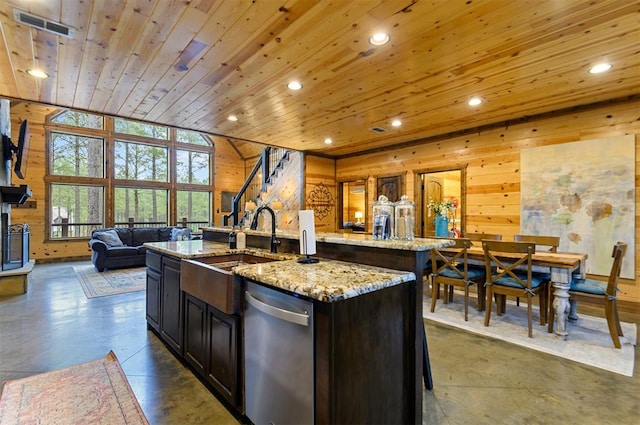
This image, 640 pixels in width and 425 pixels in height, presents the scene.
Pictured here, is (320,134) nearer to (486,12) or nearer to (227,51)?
(227,51)

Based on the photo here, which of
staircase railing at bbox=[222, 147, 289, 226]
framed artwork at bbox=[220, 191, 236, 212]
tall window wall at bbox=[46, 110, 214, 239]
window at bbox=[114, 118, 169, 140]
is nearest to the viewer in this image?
staircase railing at bbox=[222, 147, 289, 226]

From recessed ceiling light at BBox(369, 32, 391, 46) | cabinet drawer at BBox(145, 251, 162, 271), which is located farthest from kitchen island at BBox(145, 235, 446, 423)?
recessed ceiling light at BBox(369, 32, 391, 46)

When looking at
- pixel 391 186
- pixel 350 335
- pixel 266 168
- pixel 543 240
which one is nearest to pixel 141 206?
pixel 266 168

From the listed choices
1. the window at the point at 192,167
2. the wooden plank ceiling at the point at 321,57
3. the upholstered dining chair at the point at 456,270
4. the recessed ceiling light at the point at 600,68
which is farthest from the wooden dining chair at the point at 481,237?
the window at the point at 192,167

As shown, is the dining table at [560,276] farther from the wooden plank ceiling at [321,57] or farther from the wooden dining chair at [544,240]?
the wooden plank ceiling at [321,57]

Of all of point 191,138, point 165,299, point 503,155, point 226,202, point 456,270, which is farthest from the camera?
point 226,202

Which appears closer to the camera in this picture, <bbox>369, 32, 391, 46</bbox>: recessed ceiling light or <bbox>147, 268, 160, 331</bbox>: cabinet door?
<bbox>369, 32, 391, 46</bbox>: recessed ceiling light

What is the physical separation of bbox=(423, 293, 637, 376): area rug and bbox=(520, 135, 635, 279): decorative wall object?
3.21ft

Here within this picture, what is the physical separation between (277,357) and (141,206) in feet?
30.8

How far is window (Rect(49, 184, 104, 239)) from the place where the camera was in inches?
314

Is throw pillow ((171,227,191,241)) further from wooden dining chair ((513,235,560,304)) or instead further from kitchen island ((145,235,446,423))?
wooden dining chair ((513,235,560,304))

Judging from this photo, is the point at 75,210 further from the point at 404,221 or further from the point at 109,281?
the point at 404,221

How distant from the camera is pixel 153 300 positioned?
3.16 meters

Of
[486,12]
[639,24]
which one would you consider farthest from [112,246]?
[639,24]
